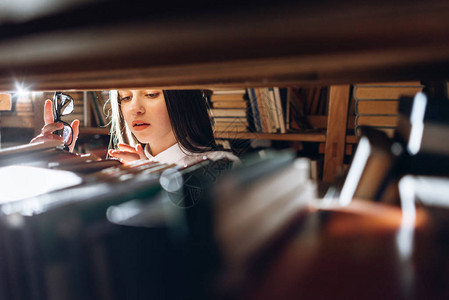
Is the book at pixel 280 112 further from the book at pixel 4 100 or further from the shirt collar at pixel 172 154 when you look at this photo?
the book at pixel 4 100

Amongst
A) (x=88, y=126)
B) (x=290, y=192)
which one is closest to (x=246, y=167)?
(x=290, y=192)

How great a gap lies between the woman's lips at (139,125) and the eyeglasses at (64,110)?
0.49ft

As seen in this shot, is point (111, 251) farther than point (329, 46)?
Yes

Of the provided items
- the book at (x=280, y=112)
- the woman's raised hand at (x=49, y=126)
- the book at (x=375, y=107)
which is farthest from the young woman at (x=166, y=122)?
the book at (x=375, y=107)

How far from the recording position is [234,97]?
0.64 metres

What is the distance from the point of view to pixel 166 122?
0.68 m

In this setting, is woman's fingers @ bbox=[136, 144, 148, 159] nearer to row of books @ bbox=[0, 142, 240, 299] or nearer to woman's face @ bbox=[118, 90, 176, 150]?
woman's face @ bbox=[118, 90, 176, 150]

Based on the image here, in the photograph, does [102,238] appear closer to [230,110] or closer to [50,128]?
[230,110]

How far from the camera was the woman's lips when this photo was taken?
0.68 m

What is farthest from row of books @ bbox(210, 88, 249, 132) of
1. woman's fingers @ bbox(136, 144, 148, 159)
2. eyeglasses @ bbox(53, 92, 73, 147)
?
eyeglasses @ bbox(53, 92, 73, 147)

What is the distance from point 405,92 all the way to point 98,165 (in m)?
0.40

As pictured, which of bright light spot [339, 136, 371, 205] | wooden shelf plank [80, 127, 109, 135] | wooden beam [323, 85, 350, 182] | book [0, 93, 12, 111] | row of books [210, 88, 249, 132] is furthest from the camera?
wooden shelf plank [80, 127, 109, 135]

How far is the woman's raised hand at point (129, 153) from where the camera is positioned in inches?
29.0

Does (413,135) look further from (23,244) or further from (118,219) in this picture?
(23,244)
